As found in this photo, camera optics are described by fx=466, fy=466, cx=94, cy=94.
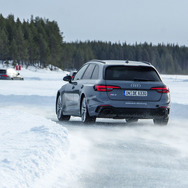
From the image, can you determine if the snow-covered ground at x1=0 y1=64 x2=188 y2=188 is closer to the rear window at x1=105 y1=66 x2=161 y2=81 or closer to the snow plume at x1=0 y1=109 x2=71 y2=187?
the snow plume at x1=0 y1=109 x2=71 y2=187

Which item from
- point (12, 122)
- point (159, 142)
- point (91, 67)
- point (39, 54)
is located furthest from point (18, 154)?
point (39, 54)

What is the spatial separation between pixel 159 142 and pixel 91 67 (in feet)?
12.1

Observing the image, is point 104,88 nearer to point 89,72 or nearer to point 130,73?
point 130,73

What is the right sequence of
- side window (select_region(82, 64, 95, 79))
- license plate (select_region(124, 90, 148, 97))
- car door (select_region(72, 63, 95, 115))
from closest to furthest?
license plate (select_region(124, 90, 148, 97)) → car door (select_region(72, 63, 95, 115)) → side window (select_region(82, 64, 95, 79))

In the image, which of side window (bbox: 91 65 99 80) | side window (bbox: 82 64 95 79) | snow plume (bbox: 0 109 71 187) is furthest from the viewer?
side window (bbox: 82 64 95 79)

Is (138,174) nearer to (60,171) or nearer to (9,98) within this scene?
(60,171)

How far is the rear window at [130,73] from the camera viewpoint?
10188mm

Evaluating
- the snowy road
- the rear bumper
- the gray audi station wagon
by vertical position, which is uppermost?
the gray audi station wagon

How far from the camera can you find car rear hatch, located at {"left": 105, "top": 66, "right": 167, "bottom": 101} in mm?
10000

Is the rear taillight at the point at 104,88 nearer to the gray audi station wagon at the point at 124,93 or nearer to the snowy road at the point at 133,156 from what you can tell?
the gray audi station wagon at the point at 124,93

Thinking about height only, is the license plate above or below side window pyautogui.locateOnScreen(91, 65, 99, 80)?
below

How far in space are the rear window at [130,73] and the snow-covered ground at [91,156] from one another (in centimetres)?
109

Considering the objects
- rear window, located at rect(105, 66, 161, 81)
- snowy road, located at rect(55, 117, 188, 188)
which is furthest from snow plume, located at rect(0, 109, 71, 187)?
rear window, located at rect(105, 66, 161, 81)

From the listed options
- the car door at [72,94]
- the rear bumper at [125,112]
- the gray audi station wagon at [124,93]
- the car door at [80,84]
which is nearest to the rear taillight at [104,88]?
the gray audi station wagon at [124,93]
